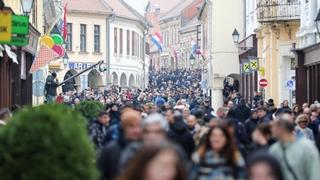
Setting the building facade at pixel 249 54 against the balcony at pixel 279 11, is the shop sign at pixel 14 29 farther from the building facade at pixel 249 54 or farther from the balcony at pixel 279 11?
the building facade at pixel 249 54

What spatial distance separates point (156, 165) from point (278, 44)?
1503 inches

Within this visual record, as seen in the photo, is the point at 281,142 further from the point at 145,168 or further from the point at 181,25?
the point at 181,25

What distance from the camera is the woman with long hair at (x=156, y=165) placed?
263 inches

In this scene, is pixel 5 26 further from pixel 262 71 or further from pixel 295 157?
pixel 262 71

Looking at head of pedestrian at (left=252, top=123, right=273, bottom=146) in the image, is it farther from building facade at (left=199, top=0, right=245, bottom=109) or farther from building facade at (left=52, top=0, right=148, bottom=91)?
building facade at (left=52, top=0, right=148, bottom=91)

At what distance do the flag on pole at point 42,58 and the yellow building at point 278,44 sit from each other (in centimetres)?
1173

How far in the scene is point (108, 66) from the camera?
87000mm

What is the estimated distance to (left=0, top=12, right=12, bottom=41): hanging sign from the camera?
2119 centimetres

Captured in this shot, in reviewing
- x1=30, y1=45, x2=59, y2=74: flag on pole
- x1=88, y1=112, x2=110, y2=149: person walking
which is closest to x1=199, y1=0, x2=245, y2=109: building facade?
x1=30, y1=45, x2=59, y2=74: flag on pole

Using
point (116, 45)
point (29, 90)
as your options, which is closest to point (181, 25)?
point (116, 45)

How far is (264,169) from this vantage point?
7770 millimetres

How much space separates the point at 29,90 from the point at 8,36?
64.2 ft

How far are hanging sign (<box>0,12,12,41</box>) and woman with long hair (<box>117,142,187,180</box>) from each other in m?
14.6

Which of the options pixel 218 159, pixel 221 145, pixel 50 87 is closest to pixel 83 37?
pixel 50 87
